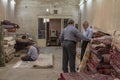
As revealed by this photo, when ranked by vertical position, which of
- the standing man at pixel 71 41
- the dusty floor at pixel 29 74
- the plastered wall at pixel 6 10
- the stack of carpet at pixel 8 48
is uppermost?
the plastered wall at pixel 6 10

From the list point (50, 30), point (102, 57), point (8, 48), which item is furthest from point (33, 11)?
point (102, 57)

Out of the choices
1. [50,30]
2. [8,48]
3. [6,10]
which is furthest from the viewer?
[50,30]

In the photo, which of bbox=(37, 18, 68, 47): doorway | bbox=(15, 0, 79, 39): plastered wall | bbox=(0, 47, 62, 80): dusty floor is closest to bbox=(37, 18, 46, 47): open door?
bbox=(37, 18, 68, 47): doorway

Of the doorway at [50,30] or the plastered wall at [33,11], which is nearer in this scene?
the doorway at [50,30]

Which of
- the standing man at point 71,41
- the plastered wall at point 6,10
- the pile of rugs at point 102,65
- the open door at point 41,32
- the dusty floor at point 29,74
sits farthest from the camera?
the open door at point 41,32

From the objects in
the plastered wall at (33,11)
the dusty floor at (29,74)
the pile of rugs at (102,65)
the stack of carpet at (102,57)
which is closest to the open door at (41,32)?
the plastered wall at (33,11)

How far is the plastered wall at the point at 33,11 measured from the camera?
19328 millimetres

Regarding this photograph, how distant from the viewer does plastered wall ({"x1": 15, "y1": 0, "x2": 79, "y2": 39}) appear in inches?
761

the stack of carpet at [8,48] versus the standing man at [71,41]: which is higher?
the standing man at [71,41]

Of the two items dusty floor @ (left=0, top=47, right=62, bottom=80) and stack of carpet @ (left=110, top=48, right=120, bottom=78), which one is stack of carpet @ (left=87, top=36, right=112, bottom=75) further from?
dusty floor @ (left=0, top=47, right=62, bottom=80)

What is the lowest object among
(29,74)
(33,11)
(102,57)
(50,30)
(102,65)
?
(29,74)

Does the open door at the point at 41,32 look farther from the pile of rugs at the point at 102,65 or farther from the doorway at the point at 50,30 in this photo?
the pile of rugs at the point at 102,65

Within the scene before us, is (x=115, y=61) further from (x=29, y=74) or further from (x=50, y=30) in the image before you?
(x=50, y=30)

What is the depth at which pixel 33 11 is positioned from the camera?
19.4 meters
